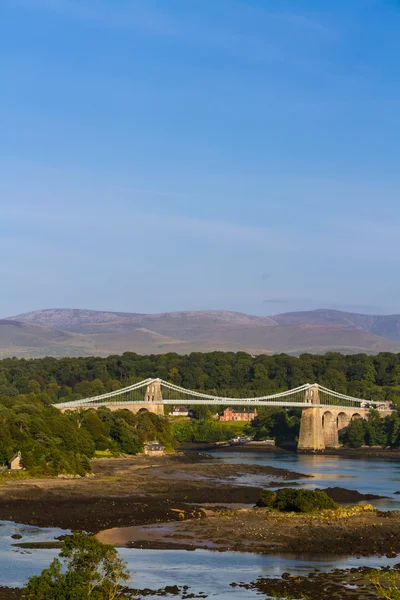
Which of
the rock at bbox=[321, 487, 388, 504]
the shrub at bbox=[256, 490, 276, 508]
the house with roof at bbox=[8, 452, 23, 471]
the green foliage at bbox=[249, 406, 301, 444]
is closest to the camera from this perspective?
the shrub at bbox=[256, 490, 276, 508]

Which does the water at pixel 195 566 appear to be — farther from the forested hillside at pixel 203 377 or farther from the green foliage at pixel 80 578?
the forested hillside at pixel 203 377

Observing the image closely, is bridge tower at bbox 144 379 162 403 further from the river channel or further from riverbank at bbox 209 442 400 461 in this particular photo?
the river channel

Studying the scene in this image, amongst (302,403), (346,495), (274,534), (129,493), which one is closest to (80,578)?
(274,534)

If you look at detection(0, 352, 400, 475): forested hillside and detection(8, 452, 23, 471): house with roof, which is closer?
detection(8, 452, 23, 471): house with roof

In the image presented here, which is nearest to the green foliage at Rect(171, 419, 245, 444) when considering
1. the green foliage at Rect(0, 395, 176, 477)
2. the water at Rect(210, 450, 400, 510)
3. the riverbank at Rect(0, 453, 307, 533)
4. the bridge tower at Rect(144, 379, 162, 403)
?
the bridge tower at Rect(144, 379, 162, 403)

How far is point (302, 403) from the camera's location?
124m

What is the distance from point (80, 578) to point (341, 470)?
211 feet

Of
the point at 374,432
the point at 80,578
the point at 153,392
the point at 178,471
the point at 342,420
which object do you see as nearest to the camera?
the point at 80,578

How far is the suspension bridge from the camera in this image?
118 meters

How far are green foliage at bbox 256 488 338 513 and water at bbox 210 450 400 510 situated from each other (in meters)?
6.57

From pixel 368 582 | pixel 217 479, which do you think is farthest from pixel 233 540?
pixel 217 479

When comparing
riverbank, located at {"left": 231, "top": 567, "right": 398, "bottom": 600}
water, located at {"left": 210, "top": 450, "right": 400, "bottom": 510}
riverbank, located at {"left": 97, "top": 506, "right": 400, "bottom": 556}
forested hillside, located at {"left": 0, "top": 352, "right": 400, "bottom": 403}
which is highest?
forested hillside, located at {"left": 0, "top": 352, "right": 400, "bottom": 403}

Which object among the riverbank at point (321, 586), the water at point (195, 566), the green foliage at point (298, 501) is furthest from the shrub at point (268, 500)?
the riverbank at point (321, 586)

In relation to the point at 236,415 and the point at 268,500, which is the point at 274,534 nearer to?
the point at 268,500
